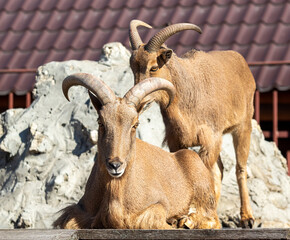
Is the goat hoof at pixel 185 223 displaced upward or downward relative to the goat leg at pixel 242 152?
downward

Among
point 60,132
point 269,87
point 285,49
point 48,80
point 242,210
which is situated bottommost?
point 242,210

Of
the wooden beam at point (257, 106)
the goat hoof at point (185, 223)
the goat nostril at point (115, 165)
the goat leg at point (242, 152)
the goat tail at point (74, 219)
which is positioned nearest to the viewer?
the goat nostril at point (115, 165)

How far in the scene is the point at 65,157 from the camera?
10.2 m

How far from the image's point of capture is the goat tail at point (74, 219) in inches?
292

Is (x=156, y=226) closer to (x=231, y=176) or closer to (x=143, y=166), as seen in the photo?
(x=143, y=166)

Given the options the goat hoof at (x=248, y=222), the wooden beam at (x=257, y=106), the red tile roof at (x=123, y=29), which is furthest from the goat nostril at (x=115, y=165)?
the red tile roof at (x=123, y=29)

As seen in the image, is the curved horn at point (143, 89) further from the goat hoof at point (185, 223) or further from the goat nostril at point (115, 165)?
the goat hoof at point (185, 223)

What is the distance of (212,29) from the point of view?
14.3 metres

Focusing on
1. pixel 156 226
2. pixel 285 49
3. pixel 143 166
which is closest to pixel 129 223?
pixel 156 226

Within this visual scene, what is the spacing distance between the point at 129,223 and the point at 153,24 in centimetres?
771

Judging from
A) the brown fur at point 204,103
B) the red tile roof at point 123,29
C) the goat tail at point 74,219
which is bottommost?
the goat tail at point 74,219

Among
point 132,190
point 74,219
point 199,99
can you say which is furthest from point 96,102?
point 199,99

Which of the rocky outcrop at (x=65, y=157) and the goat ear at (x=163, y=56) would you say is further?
the rocky outcrop at (x=65, y=157)

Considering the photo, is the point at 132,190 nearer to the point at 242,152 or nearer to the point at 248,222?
the point at 248,222
